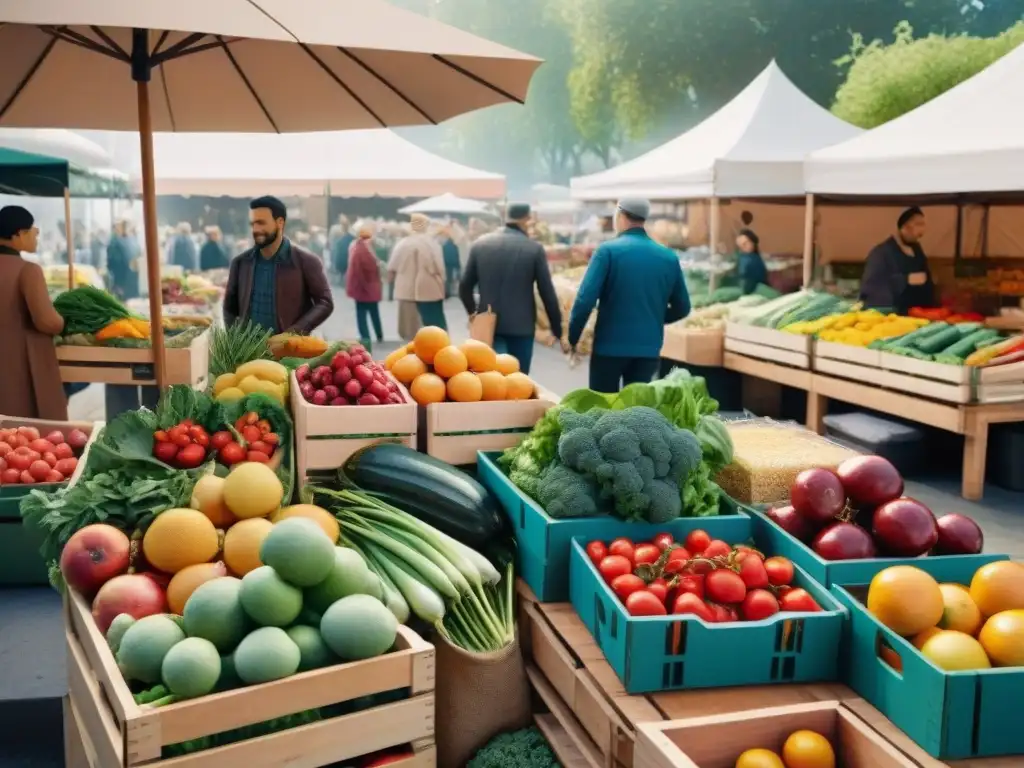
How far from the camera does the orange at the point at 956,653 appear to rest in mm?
2492

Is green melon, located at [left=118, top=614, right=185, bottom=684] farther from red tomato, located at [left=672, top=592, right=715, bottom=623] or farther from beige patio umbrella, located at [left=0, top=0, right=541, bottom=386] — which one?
beige patio umbrella, located at [left=0, top=0, right=541, bottom=386]

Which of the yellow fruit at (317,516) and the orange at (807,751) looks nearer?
the orange at (807,751)

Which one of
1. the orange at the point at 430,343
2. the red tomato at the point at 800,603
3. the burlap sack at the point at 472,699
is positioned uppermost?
the orange at the point at 430,343

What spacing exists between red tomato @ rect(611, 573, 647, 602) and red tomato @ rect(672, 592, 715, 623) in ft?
0.39

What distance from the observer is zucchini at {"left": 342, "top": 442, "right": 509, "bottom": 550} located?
144 inches

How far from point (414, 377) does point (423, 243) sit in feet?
30.4

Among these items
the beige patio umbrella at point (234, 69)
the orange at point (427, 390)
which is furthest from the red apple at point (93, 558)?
the beige patio umbrella at point (234, 69)

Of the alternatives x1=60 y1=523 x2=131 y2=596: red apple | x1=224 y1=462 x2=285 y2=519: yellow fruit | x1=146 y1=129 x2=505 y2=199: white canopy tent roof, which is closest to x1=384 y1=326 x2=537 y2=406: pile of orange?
x1=224 y1=462 x2=285 y2=519: yellow fruit

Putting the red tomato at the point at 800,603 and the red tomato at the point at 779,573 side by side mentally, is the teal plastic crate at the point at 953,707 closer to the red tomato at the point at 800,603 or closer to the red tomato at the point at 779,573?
the red tomato at the point at 800,603

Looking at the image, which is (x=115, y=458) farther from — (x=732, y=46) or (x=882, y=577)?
(x=732, y=46)

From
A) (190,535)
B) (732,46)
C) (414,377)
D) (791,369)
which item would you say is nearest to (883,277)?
(791,369)

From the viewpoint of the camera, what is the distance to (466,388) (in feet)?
13.7

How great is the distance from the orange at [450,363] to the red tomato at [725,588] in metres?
1.71

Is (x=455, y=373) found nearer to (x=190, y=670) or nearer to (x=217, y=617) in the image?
(x=217, y=617)
